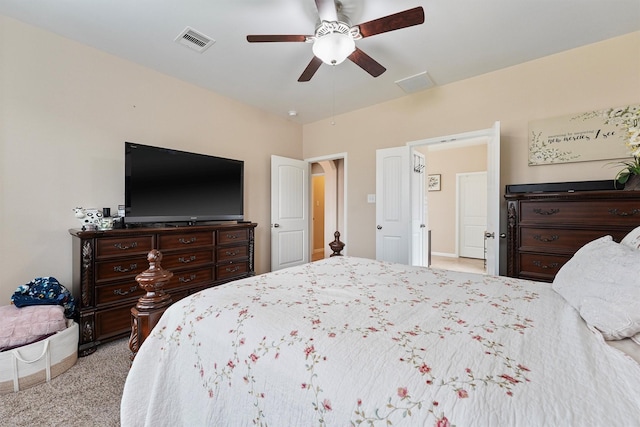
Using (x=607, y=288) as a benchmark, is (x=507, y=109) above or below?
above

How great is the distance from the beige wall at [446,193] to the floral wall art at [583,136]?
371 cm

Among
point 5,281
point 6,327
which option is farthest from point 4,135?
point 6,327

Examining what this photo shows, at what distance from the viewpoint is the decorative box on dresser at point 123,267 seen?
7.24 ft

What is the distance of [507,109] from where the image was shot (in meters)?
2.99

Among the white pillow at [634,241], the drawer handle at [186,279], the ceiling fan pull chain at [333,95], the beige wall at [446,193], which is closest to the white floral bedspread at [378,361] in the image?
the white pillow at [634,241]

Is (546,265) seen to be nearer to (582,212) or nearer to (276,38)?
(582,212)

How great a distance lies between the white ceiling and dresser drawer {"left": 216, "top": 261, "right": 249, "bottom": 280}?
216 centimetres

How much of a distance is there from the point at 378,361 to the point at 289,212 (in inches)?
144

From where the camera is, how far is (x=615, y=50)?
8.11ft

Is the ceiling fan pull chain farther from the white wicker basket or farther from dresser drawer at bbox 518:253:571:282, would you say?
the white wicker basket

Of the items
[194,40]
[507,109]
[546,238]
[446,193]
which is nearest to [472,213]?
[446,193]

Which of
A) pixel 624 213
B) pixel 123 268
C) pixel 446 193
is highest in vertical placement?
pixel 446 193

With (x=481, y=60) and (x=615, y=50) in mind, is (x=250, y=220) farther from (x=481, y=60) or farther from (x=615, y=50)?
(x=615, y=50)

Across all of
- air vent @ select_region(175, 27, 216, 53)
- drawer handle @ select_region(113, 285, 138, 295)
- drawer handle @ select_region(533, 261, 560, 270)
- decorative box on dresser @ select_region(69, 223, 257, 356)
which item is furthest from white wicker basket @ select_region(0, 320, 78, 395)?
drawer handle @ select_region(533, 261, 560, 270)
